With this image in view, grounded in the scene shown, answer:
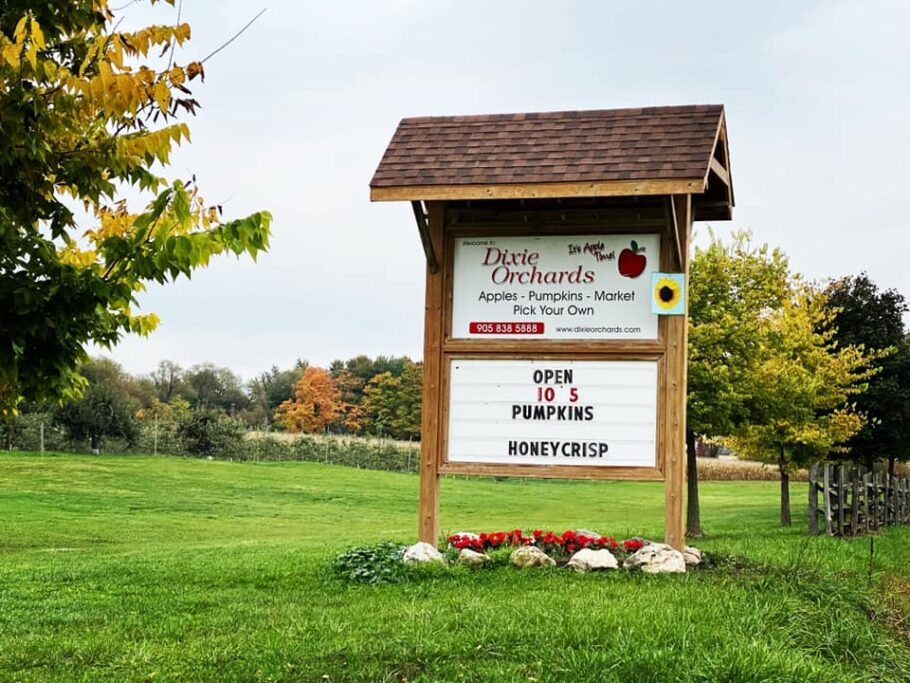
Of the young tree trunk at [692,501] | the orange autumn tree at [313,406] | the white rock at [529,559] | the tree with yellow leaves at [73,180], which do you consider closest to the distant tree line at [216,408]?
the orange autumn tree at [313,406]

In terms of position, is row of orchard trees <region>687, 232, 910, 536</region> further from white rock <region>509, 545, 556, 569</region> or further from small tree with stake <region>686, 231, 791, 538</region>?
white rock <region>509, 545, 556, 569</region>

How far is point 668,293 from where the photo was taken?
12562 mm

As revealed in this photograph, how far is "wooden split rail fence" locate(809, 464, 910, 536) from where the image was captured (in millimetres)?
20688

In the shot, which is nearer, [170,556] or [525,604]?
[525,604]

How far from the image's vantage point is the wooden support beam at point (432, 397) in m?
13.0

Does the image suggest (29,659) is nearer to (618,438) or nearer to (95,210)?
(95,210)

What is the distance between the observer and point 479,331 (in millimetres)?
13117

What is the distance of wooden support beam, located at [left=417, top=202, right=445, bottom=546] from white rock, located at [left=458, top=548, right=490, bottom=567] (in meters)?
1.13

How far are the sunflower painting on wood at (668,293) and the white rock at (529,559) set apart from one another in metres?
3.30

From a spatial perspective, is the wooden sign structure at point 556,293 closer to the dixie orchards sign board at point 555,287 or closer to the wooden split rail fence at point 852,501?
the dixie orchards sign board at point 555,287

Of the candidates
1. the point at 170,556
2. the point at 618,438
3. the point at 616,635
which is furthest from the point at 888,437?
the point at 616,635

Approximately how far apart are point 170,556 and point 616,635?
9.52 meters

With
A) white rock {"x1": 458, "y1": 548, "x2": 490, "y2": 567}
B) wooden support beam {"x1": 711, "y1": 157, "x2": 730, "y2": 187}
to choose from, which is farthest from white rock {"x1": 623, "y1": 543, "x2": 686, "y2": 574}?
wooden support beam {"x1": 711, "y1": 157, "x2": 730, "y2": 187}

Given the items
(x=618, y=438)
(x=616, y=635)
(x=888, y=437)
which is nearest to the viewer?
(x=616, y=635)
